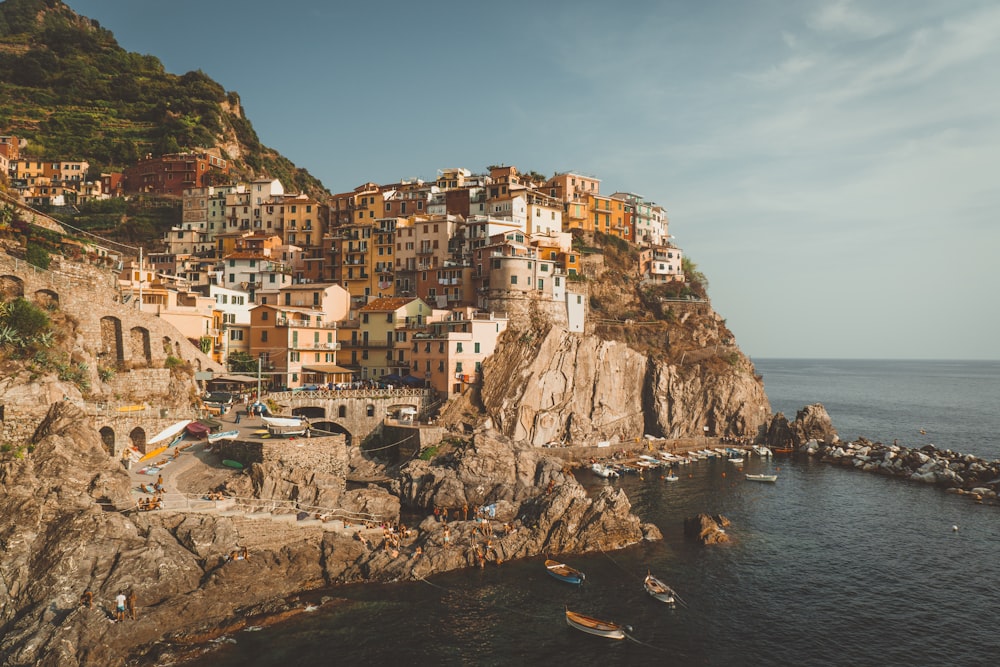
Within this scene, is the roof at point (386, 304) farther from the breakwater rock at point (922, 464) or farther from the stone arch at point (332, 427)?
the breakwater rock at point (922, 464)

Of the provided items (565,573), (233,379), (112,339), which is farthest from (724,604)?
(112,339)

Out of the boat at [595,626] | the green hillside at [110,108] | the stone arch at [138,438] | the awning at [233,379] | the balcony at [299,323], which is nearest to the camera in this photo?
the boat at [595,626]

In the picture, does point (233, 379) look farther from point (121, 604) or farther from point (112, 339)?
point (121, 604)

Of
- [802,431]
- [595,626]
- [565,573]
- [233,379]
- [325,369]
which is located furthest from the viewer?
[802,431]

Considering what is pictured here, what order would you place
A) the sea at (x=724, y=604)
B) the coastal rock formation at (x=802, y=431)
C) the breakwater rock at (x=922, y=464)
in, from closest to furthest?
the sea at (x=724, y=604) → the breakwater rock at (x=922, y=464) → the coastal rock formation at (x=802, y=431)

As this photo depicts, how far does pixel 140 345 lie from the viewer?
2096 inches

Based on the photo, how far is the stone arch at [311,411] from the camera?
59.7 m

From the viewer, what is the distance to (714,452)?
77.9 metres

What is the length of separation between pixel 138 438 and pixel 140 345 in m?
11.3

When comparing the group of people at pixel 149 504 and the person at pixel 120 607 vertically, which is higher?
the group of people at pixel 149 504

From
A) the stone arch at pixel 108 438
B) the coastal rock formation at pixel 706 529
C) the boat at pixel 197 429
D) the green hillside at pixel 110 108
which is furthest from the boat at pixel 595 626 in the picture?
the green hillside at pixel 110 108

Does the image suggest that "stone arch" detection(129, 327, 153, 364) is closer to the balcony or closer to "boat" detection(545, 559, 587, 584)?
the balcony

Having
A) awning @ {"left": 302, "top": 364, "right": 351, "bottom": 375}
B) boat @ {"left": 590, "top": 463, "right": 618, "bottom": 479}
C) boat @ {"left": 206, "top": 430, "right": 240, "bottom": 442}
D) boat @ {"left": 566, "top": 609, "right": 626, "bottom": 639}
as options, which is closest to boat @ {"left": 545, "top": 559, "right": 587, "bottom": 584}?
boat @ {"left": 566, "top": 609, "right": 626, "bottom": 639}

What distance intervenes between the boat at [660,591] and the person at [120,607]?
1061 inches
